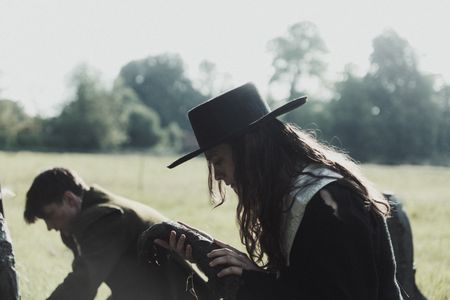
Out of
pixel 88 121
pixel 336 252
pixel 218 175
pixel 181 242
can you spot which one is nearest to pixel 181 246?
pixel 181 242

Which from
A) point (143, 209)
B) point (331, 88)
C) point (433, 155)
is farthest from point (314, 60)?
point (143, 209)

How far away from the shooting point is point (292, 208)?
2.62m

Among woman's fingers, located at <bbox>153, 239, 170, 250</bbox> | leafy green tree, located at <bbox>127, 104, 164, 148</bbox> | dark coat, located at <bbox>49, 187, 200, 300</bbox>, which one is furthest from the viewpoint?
leafy green tree, located at <bbox>127, 104, 164, 148</bbox>

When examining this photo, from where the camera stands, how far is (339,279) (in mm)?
2525

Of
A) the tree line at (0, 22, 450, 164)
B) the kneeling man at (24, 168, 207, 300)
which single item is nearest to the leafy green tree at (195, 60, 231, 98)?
the tree line at (0, 22, 450, 164)

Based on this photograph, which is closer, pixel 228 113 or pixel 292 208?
pixel 292 208

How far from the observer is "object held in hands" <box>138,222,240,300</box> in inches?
111

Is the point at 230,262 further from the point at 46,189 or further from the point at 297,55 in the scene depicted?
the point at 297,55

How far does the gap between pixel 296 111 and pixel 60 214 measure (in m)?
54.8

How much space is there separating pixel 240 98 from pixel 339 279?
36.9 inches

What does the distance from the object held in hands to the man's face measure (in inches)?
34.4

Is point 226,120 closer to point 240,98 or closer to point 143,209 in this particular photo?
point 240,98

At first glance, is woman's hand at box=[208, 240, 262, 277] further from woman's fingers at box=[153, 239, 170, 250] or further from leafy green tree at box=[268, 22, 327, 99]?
leafy green tree at box=[268, 22, 327, 99]

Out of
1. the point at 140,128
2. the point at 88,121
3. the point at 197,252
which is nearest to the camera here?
the point at 197,252
